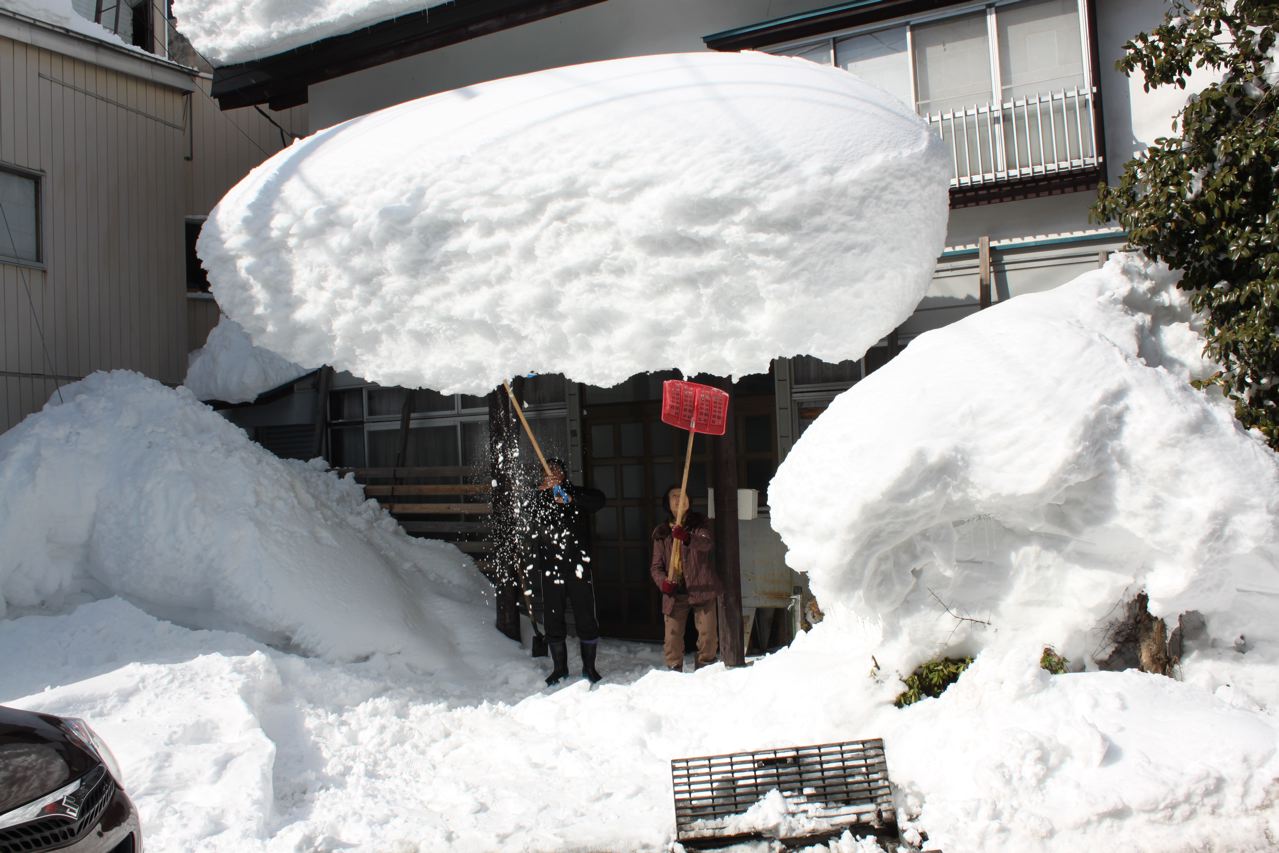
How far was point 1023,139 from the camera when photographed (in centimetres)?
802

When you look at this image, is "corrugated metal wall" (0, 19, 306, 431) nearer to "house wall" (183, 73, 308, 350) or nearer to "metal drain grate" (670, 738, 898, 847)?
"house wall" (183, 73, 308, 350)

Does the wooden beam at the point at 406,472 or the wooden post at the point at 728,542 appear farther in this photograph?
the wooden beam at the point at 406,472

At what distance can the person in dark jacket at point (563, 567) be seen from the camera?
717cm

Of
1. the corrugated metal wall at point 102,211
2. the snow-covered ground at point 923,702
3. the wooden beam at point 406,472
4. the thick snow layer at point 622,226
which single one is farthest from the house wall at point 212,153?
the thick snow layer at point 622,226

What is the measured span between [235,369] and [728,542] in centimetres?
627

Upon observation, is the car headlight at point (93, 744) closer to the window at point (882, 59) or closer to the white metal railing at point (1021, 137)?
the white metal railing at point (1021, 137)

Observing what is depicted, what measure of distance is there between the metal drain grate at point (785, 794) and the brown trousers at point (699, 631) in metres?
2.59

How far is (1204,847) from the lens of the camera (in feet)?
12.2

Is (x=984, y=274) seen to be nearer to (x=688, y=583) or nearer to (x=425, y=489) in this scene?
(x=688, y=583)

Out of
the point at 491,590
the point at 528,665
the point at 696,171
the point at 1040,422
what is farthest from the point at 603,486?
the point at 1040,422

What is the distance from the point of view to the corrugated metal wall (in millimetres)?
9273

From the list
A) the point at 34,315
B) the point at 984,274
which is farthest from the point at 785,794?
the point at 34,315

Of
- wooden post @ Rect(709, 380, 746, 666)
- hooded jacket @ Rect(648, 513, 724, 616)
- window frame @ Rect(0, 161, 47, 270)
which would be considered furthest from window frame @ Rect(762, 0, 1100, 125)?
window frame @ Rect(0, 161, 47, 270)

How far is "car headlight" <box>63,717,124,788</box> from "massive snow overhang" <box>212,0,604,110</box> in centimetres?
780
